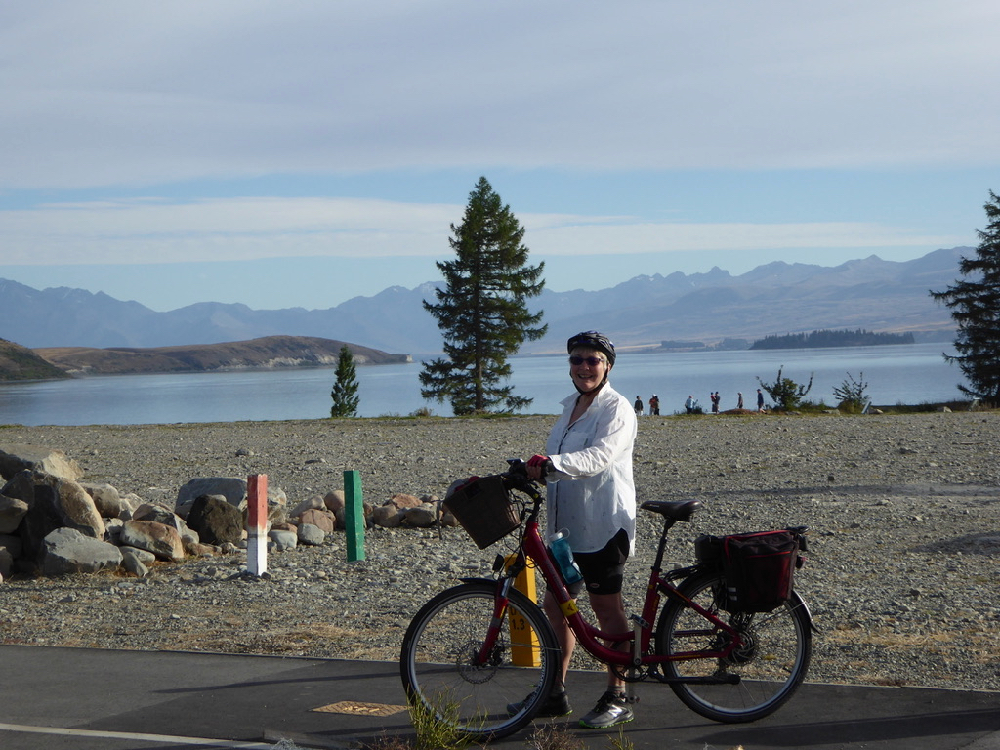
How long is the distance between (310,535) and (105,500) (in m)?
2.46

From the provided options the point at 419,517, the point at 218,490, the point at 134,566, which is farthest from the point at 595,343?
the point at 218,490

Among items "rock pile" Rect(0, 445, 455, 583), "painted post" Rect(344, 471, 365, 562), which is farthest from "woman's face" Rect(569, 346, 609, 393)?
"painted post" Rect(344, 471, 365, 562)

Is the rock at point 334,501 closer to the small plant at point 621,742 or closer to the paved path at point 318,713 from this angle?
the paved path at point 318,713

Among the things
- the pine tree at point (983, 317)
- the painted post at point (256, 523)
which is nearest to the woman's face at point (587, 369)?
the painted post at point (256, 523)

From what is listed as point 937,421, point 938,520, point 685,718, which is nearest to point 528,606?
point 685,718

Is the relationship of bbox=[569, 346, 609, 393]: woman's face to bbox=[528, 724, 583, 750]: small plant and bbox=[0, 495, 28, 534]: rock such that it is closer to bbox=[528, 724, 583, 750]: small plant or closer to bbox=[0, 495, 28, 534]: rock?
bbox=[528, 724, 583, 750]: small plant

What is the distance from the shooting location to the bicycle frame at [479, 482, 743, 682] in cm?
502

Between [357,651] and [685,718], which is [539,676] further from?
[357,651]

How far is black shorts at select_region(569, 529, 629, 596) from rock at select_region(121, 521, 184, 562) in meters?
6.55

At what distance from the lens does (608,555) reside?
505 cm

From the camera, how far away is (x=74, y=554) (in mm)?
9797

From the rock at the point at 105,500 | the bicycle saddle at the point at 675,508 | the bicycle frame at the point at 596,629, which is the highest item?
the bicycle saddle at the point at 675,508

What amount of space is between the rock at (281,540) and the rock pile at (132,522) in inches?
0.4

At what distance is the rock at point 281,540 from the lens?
37.0 ft
